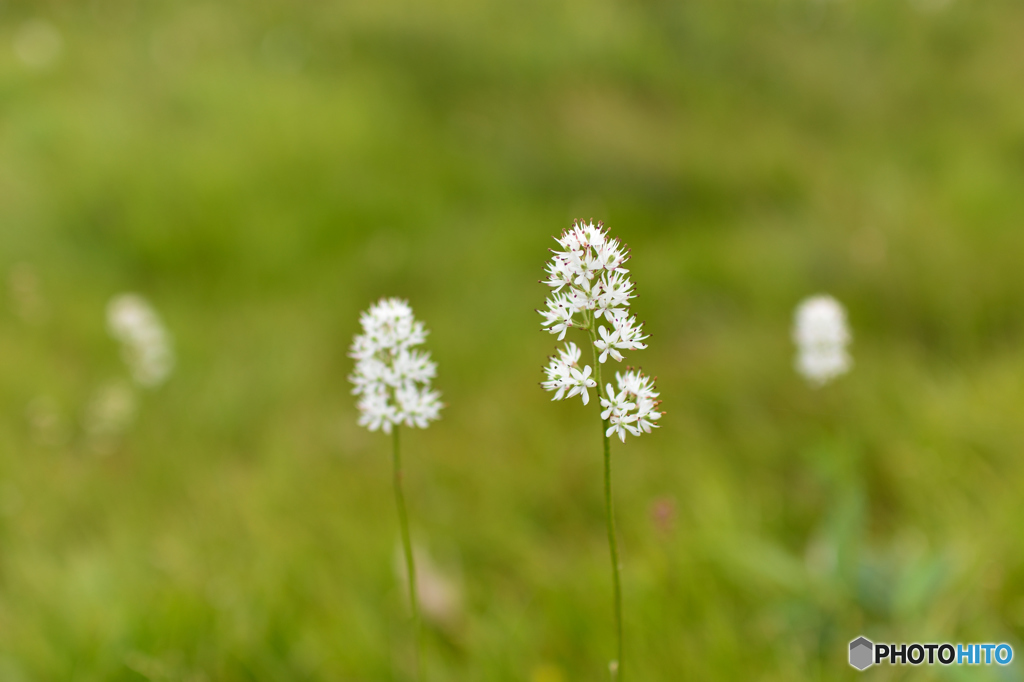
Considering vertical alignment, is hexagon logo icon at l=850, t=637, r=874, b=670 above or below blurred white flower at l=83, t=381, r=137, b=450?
below

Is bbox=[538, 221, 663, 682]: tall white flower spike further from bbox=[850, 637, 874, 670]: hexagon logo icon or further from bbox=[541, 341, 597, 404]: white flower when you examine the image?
bbox=[850, 637, 874, 670]: hexagon logo icon

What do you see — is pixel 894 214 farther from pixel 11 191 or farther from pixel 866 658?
pixel 11 191

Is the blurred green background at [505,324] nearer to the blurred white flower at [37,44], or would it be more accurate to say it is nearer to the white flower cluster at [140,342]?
the blurred white flower at [37,44]

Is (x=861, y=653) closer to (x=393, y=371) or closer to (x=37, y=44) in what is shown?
(x=393, y=371)

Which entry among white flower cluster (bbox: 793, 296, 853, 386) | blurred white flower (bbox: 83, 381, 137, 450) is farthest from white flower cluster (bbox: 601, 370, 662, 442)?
blurred white flower (bbox: 83, 381, 137, 450)

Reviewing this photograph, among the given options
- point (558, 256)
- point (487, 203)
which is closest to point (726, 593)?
point (558, 256)

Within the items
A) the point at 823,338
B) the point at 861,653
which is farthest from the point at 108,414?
the point at 861,653

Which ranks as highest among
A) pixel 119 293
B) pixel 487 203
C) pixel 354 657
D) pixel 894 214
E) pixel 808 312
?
pixel 487 203
